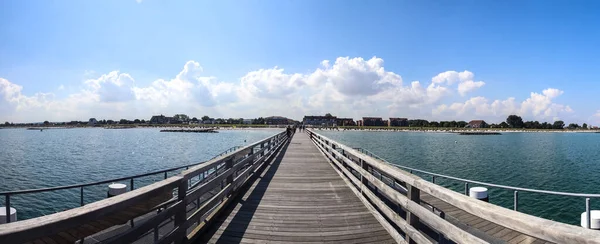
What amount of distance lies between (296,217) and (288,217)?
5.9 inches

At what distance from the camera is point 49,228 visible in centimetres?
186

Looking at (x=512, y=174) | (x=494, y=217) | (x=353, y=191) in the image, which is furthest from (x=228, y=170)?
(x=512, y=174)

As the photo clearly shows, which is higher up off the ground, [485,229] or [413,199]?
[413,199]

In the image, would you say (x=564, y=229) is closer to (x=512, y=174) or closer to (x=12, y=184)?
(x=512, y=174)

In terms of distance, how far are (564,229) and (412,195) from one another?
1.85 meters

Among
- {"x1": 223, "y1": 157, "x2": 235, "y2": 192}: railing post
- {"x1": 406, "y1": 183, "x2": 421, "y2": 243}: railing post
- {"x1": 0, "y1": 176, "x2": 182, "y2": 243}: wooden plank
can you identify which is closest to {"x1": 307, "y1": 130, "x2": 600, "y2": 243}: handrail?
{"x1": 406, "y1": 183, "x2": 421, "y2": 243}: railing post

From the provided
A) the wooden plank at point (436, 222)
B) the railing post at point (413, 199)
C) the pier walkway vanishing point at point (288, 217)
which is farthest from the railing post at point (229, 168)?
the railing post at point (413, 199)

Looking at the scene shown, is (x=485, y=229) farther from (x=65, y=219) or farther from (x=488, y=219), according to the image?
(x=65, y=219)

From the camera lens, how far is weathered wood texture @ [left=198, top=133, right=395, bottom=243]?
4.27m

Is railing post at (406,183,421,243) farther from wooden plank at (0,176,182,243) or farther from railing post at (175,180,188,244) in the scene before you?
wooden plank at (0,176,182,243)

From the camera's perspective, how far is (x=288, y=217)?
5.15 m

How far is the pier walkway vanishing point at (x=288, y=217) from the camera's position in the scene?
6.44 ft

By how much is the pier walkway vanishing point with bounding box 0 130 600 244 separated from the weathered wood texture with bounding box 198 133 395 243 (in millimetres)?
16

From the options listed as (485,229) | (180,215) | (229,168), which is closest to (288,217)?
(229,168)
